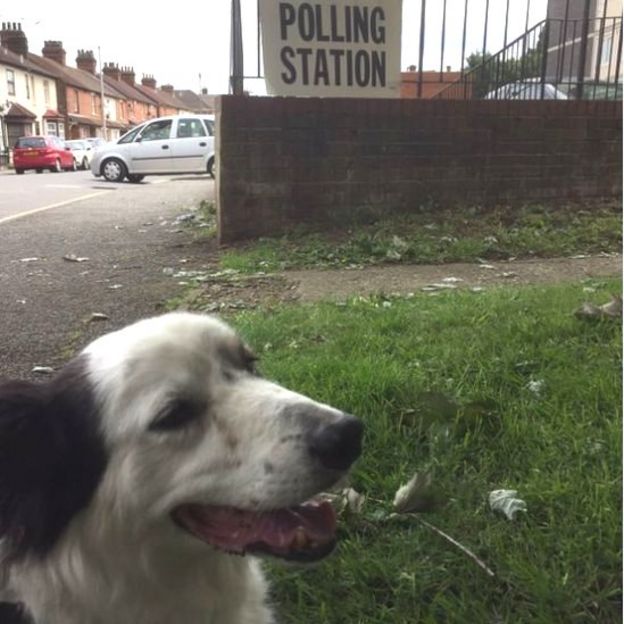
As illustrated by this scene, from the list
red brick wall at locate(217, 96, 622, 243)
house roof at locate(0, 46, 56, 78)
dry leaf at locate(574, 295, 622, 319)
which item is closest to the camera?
dry leaf at locate(574, 295, 622, 319)

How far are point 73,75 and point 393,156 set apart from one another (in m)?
71.0

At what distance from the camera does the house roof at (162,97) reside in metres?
95.0

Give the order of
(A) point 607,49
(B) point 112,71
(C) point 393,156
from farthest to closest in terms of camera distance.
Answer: (B) point 112,71 → (A) point 607,49 → (C) point 393,156

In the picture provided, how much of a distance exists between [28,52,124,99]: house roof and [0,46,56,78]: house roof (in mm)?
2118

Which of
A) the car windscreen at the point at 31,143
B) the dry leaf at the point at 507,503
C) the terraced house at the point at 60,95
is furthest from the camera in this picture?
the terraced house at the point at 60,95

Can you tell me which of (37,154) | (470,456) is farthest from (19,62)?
(470,456)

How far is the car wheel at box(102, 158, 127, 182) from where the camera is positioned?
78.1 feet

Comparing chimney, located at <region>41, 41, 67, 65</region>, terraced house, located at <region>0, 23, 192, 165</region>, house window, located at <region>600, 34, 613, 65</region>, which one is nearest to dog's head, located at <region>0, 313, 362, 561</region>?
house window, located at <region>600, 34, 613, 65</region>

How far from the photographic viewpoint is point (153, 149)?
23.0 m

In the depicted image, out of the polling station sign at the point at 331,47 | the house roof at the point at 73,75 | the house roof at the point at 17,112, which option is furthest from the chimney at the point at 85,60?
the polling station sign at the point at 331,47

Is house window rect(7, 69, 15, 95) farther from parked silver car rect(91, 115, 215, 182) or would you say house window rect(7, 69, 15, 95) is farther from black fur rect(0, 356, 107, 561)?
black fur rect(0, 356, 107, 561)

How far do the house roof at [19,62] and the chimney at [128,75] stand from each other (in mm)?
27588

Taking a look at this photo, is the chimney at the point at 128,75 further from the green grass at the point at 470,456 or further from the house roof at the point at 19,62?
the green grass at the point at 470,456

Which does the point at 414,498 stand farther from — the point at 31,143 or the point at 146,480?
the point at 31,143
